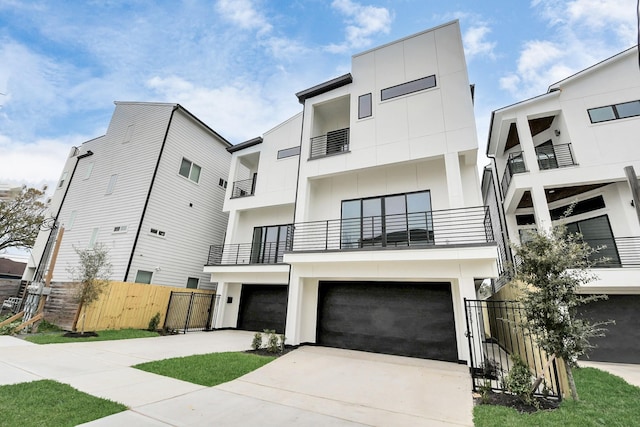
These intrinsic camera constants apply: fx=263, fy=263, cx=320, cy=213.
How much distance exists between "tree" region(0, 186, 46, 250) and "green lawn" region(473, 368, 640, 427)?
2955cm

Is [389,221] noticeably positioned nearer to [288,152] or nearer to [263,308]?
[288,152]

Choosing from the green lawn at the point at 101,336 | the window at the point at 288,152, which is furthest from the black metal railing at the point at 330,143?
the green lawn at the point at 101,336

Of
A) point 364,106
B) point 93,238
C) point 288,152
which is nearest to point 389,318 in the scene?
point 364,106

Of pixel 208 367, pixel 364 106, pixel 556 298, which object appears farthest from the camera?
pixel 364 106

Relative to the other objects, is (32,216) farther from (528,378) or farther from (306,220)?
(528,378)

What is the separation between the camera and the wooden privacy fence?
10727 millimetres

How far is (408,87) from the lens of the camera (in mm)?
10477

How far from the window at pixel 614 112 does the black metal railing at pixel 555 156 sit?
4.79 ft

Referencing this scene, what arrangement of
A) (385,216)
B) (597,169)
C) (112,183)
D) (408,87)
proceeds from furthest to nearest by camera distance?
(112,183) < (408,87) < (597,169) < (385,216)

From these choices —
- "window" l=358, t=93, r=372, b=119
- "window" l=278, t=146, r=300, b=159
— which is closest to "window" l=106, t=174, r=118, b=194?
"window" l=278, t=146, r=300, b=159

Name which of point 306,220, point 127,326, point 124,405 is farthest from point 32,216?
point 124,405

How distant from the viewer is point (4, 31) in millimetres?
6305

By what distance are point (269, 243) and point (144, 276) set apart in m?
6.44

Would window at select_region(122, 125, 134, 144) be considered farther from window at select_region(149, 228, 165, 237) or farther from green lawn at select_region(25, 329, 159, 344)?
green lawn at select_region(25, 329, 159, 344)
